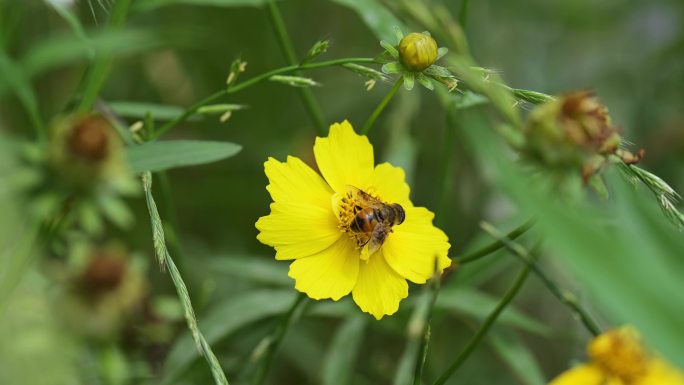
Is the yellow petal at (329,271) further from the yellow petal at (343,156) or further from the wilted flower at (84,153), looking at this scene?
the wilted flower at (84,153)

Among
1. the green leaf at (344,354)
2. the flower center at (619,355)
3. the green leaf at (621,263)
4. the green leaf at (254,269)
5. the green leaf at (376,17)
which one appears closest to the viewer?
the green leaf at (621,263)

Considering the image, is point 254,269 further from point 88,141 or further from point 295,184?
point 88,141

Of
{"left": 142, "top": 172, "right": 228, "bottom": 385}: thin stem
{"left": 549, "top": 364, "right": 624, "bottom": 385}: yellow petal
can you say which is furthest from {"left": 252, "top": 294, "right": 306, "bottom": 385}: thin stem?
{"left": 549, "top": 364, "right": 624, "bottom": 385}: yellow petal

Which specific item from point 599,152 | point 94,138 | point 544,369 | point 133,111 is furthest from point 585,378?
point 544,369

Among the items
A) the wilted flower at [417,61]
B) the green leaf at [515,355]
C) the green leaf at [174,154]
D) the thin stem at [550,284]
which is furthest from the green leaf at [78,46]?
the green leaf at [515,355]

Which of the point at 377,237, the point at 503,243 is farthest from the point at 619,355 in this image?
the point at 377,237

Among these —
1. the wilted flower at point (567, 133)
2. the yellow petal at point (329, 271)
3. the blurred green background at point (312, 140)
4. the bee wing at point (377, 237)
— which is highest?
the wilted flower at point (567, 133)
